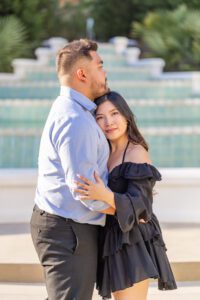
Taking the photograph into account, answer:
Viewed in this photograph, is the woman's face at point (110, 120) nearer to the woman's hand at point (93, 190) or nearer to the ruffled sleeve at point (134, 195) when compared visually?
the ruffled sleeve at point (134, 195)

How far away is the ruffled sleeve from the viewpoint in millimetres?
2469

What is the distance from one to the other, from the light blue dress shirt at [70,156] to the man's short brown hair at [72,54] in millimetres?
90

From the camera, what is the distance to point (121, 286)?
2.57 meters

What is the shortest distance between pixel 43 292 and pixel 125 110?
195 centimetres

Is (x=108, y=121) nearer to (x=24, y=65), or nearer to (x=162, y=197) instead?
(x=162, y=197)

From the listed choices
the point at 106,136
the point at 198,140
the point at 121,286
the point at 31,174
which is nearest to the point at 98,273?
the point at 121,286

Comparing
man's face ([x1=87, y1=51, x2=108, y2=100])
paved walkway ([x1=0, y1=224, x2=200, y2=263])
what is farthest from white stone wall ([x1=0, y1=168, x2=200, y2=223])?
→ man's face ([x1=87, y1=51, x2=108, y2=100])

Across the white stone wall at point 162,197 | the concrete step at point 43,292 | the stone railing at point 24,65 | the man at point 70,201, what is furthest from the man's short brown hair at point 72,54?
the stone railing at point 24,65

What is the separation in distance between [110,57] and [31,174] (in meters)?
10.2

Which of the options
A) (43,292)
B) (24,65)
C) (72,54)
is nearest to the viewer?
(72,54)

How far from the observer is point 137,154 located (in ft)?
8.70

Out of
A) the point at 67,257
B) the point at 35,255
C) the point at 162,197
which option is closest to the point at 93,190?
the point at 67,257

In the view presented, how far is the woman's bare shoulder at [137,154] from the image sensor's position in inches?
104

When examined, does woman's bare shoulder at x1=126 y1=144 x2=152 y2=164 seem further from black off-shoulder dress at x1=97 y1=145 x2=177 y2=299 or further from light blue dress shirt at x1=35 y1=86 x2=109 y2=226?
light blue dress shirt at x1=35 y1=86 x2=109 y2=226
